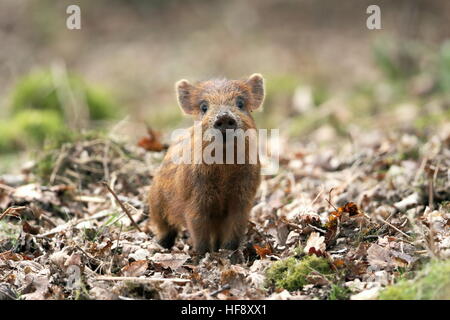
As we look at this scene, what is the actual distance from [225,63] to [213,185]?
14.7 meters

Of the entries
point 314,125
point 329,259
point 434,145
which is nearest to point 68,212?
point 329,259

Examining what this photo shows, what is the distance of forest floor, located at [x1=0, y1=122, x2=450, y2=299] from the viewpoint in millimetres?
5754

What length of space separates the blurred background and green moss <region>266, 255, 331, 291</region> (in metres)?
5.47

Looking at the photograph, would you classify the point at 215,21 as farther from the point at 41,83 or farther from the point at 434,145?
the point at 434,145

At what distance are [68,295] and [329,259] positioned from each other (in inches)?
96.0

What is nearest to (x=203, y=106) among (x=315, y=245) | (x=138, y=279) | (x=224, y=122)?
(x=224, y=122)

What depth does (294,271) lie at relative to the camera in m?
5.86

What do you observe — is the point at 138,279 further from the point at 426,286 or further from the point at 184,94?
the point at 184,94

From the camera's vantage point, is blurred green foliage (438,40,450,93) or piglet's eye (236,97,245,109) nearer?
piglet's eye (236,97,245,109)

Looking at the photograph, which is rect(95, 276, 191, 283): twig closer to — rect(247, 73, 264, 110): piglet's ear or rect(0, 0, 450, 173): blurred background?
rect(247, 73, 264, 110): piglet's ear

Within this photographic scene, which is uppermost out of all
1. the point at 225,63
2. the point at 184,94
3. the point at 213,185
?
the point at 225,63

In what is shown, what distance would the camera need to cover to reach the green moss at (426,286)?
4883 millimetres

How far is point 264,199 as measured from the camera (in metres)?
9.08

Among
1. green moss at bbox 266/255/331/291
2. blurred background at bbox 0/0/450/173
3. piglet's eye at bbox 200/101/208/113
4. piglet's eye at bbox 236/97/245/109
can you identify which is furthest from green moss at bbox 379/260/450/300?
blurred background at bbox 0/0/450/173
